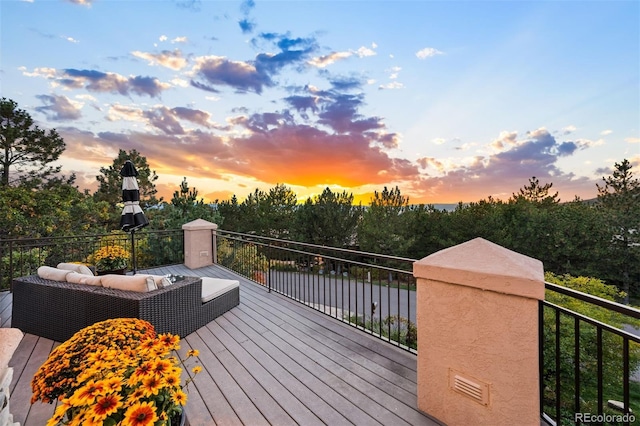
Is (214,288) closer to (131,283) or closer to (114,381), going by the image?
(131,283)

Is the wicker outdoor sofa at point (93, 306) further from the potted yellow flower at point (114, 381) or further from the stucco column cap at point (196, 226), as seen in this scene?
the stucco column cap at point (196, 226)

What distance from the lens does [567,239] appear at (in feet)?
64.7

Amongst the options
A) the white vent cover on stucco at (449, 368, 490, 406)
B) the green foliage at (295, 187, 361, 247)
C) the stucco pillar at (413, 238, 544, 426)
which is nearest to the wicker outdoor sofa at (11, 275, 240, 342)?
the stucco pillar at (413, 238, 544, 426)

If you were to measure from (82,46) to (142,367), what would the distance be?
802 cm

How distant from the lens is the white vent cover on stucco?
69.1 inches

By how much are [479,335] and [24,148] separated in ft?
60.5

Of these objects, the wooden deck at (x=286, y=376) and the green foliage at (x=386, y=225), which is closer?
the wooden deck at (x=286, y=376)

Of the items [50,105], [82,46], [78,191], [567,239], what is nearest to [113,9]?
[82,46]

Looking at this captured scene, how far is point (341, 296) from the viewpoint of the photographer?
6961mm

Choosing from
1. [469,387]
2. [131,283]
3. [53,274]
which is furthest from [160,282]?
[469,387]

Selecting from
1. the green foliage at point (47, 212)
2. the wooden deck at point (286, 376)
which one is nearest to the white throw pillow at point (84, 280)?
the wooden deck at point (286, 376)

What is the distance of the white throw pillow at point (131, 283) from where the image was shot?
9.80 ft

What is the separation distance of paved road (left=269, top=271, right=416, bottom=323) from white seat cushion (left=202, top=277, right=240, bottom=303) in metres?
0.92

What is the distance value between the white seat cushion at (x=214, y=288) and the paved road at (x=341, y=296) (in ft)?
3.02
